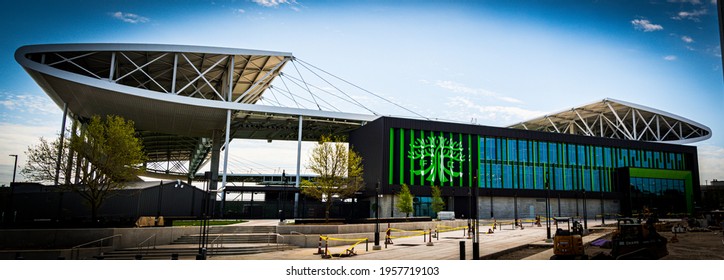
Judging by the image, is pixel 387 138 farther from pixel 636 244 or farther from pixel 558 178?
pixel 636 244

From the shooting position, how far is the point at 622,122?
2739 inches

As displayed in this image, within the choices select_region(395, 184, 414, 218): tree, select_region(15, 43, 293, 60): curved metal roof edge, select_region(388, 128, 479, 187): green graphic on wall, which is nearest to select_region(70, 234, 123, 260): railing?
select_region(15, 43, 293, 60): curved metal roof edge

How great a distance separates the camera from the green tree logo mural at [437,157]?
53.9m

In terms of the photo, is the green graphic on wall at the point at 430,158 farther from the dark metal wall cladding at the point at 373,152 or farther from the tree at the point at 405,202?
the tree at the point at 405,202

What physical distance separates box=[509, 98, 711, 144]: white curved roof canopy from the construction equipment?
51475 millimetres

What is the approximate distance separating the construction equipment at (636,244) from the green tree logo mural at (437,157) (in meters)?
34.7

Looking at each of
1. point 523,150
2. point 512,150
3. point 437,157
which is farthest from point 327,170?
point 523,150

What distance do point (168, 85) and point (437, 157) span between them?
31367mm

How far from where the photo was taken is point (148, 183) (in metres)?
39.5

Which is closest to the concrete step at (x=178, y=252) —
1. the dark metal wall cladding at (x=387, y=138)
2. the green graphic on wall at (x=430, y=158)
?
the dark metal wall cladding at (x=387, y=138)

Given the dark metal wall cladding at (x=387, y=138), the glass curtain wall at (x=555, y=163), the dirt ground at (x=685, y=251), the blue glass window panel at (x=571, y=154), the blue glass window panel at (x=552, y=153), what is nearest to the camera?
the dirt ground at (x=685, y=251)
